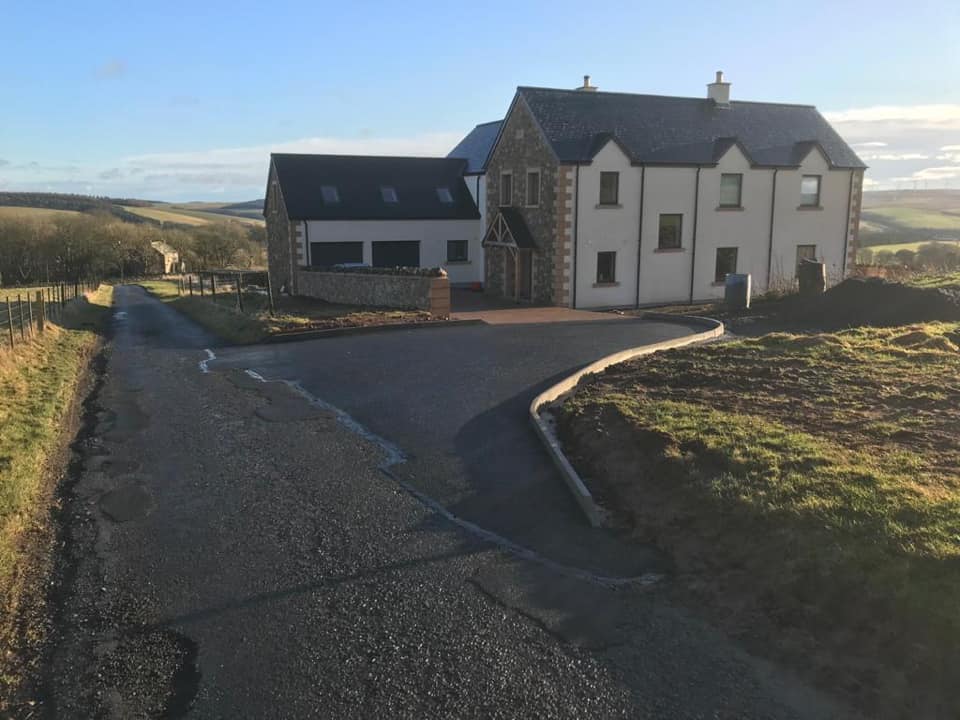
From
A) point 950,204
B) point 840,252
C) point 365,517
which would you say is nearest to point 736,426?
point 365,517

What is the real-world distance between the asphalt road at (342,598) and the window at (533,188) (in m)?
20.0

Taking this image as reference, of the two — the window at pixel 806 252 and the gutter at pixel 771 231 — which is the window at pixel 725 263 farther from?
the window at pixel 806 252

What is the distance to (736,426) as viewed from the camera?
9.23 m

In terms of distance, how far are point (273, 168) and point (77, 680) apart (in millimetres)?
33899

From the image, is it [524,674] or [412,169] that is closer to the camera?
[524,674]

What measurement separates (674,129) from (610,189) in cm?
463

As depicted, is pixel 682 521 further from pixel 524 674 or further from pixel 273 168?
pixel 273 168

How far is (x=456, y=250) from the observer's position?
37.5 m

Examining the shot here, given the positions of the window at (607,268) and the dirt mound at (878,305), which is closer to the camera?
the dirt mound at (878,305)

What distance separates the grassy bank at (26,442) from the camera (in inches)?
253

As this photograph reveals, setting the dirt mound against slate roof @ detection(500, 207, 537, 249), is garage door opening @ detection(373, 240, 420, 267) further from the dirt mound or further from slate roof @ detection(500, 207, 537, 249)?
the dirt mound

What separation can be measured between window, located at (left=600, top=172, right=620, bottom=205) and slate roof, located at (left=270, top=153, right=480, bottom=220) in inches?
364

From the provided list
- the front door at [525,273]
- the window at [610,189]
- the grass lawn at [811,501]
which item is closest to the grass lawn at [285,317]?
the front door at [525,273]

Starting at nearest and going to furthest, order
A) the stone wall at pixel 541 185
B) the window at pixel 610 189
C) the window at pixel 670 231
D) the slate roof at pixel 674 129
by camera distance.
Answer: the stone wall at pixel 541 185 < the window at pixel 610 189 < the slate roof at pixel 674 129 < the window at pixel 670 231
